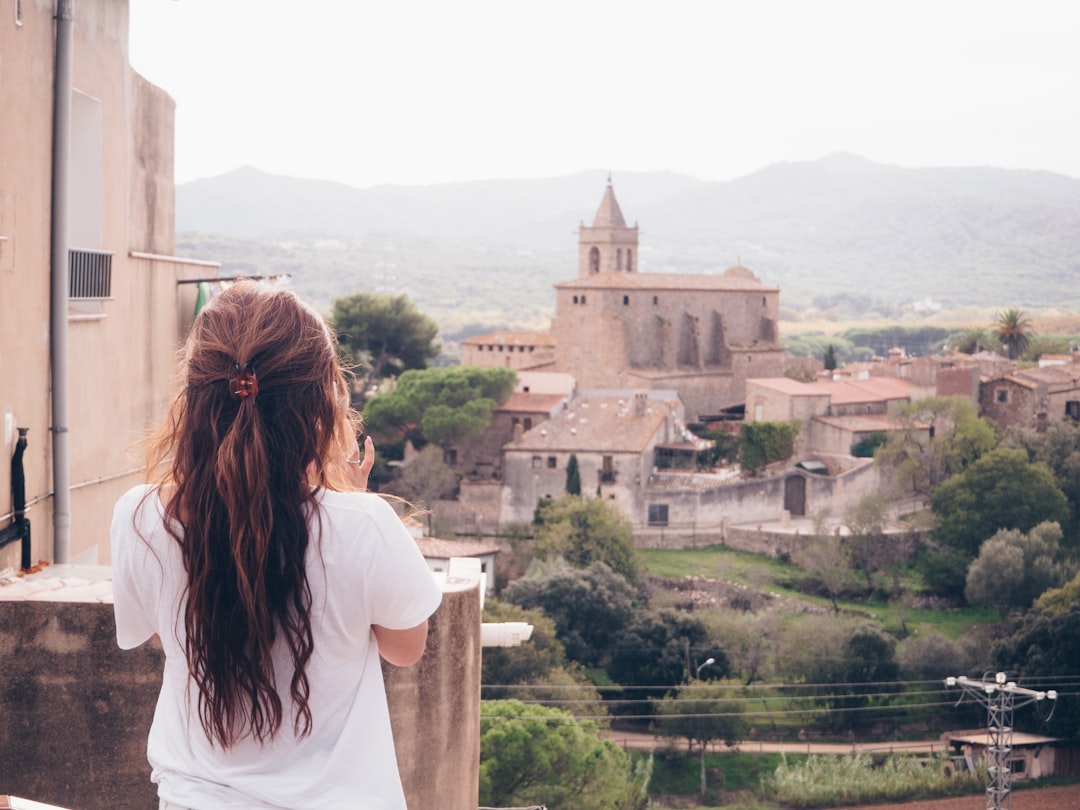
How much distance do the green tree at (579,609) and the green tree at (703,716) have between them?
1887 mm

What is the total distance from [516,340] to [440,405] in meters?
8.19

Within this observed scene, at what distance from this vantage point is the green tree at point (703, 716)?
2225 centimetres

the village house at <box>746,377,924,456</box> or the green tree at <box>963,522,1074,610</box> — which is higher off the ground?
the village house at <box>746,377,924,456</box>

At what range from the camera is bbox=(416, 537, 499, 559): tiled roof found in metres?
25.2

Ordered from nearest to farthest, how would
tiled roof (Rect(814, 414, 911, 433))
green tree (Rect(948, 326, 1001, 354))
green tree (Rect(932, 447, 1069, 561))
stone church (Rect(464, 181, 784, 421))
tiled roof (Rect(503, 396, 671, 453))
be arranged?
green tree (Rect(932, 447, 1069, 561)), tiled roof (Rect(503, 396, 671, 453)), tiled roof (Rect(814, 414, 911, 433)), stone church (Rect(464, 181, 784, 421)), green tree (Rect(948, 326, 1001, 354))

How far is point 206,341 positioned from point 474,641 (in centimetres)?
204

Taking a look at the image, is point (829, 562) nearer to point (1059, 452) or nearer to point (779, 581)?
point (779, 581)

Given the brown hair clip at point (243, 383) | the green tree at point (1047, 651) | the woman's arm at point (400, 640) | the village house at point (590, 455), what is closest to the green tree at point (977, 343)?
the village house at point (590, 455)

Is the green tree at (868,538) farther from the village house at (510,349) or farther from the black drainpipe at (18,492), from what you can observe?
the black drainpipe at (18,492)

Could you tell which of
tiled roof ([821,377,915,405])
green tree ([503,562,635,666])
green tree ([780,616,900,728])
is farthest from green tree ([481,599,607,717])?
tiled roof ([821,377,915,405])

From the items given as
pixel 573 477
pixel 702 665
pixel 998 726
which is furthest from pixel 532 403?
pixel 998 726

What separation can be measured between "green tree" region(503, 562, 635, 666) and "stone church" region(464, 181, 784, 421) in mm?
12031

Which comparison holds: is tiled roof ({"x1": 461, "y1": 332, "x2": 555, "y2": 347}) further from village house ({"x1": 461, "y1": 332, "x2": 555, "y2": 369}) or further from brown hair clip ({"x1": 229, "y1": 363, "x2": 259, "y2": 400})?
brown hair clip ({"x1": 229, "y1": 363, "x2": 259, "y2": 400})

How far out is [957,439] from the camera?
32.8 m
